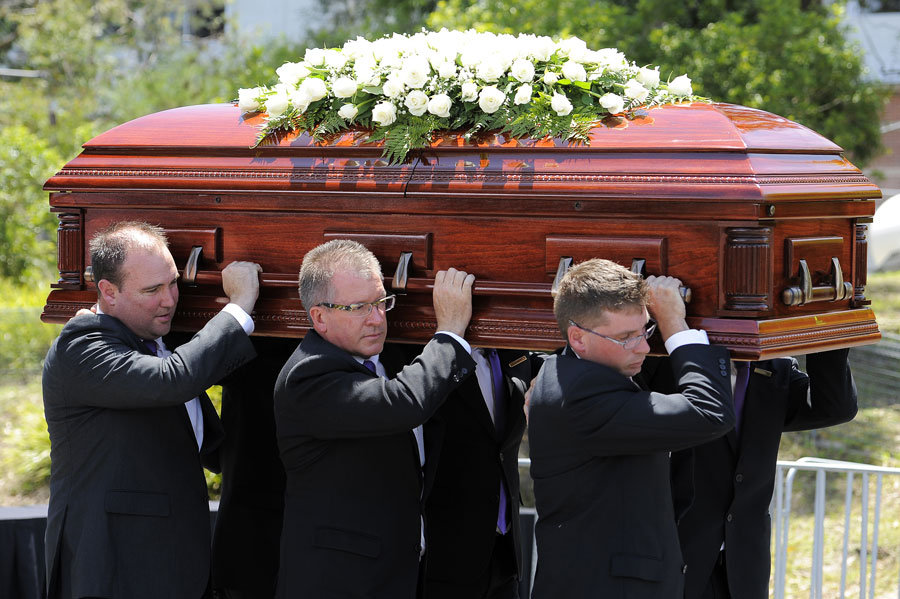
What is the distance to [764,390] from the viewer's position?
3766 mm

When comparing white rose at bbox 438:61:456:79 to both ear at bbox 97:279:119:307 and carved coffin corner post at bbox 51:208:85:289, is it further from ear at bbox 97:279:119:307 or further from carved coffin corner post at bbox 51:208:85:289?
carved coffin corner post at bbox 51:208:85:289

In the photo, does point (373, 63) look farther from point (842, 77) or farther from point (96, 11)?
point (96, 11)

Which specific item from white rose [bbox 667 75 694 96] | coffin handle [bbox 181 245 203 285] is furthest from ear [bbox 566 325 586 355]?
coffin handle [bbox 181 245 203 285]

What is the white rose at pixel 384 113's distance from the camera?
3.63 metres

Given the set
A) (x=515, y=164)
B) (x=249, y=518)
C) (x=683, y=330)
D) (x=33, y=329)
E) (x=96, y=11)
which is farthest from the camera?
(x=96, y=11)

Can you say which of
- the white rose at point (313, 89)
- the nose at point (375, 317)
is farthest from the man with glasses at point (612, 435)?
the white rose at point (313, 89)

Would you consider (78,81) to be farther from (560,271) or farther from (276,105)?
(560,271)

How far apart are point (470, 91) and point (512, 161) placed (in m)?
0.29

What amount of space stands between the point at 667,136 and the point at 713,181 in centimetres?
25

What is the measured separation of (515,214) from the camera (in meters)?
3.51

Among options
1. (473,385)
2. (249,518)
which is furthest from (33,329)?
(473,385)

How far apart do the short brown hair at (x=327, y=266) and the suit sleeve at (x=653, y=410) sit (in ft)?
2.47

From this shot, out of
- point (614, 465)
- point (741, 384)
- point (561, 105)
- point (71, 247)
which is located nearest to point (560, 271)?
point (561, 105)

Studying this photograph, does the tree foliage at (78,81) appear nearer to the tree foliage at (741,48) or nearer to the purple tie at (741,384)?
the tree foliage at (741,48)
